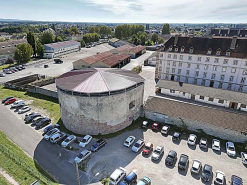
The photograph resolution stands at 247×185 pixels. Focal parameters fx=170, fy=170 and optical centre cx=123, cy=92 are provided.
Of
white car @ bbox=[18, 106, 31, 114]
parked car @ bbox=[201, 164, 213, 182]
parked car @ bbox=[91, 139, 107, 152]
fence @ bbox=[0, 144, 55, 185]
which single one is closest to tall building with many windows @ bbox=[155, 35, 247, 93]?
parked car @ bbox=[201, 164, 213, 182]

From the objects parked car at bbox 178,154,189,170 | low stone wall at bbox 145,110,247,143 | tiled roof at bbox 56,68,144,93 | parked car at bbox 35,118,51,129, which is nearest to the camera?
parked car at bbox 178,154,189,170

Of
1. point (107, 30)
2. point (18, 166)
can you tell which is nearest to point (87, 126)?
point (18, 166)

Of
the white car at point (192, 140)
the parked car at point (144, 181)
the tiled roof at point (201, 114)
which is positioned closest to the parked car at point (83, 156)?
the parked car at point (144, 181)

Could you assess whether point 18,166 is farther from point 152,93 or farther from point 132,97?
point 152,93

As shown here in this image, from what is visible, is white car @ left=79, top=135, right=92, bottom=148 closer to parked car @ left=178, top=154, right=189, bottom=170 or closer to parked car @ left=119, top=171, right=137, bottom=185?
parked car @ left=119, top=171, right=137, bottom=185

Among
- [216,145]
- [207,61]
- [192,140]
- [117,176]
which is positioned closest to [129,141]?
[117,176]

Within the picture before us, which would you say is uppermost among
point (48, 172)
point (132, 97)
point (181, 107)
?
point (132, 97)

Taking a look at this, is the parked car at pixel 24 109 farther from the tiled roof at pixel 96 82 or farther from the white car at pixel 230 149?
the white car at pixel 230 149
